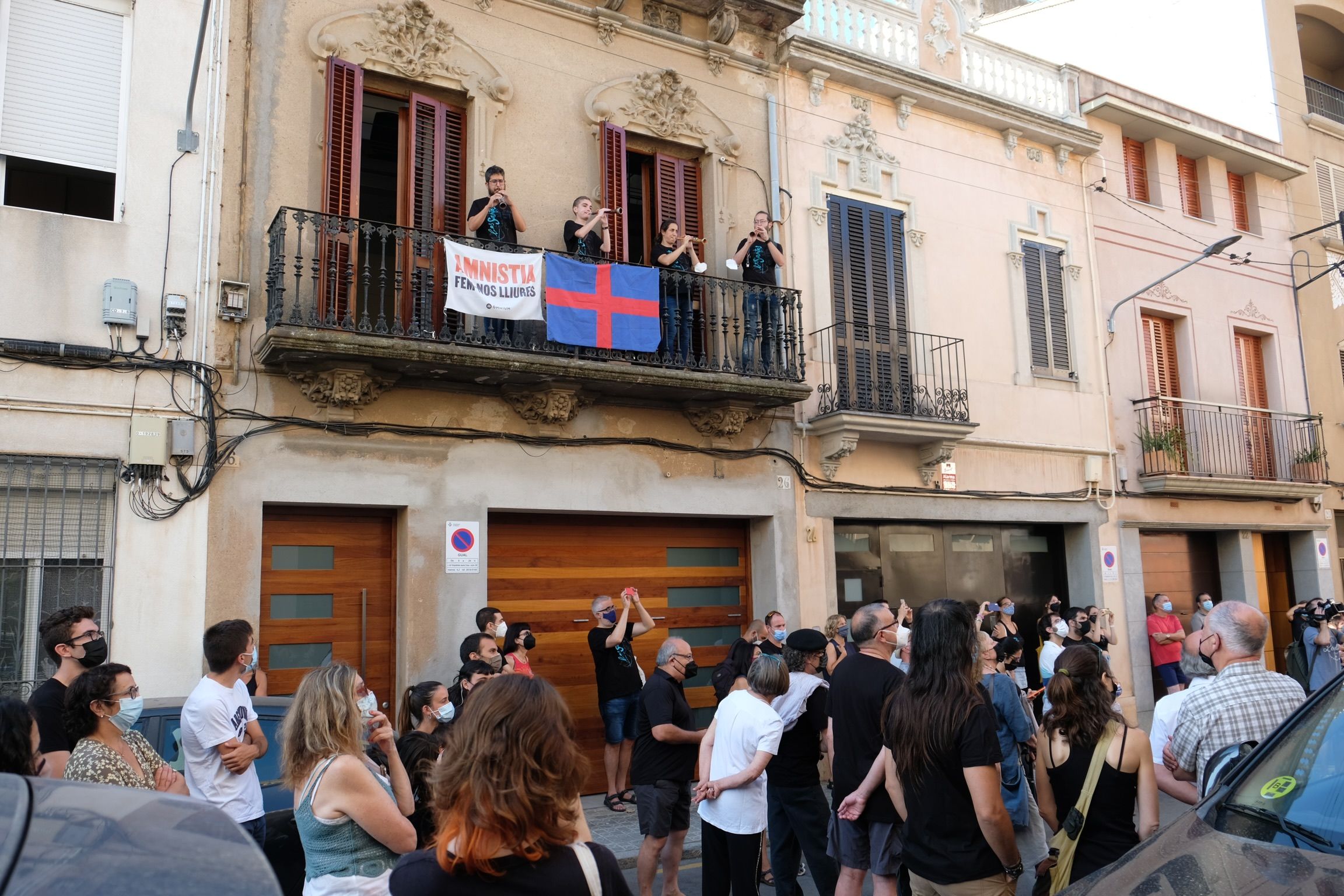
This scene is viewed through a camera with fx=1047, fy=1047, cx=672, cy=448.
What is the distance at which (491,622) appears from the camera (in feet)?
30.6

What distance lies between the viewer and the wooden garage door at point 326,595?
970 cm

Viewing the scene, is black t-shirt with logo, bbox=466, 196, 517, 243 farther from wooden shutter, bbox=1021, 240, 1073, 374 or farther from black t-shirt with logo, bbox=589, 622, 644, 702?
wooden shutter, bbox=1021, 240, 1073, 374

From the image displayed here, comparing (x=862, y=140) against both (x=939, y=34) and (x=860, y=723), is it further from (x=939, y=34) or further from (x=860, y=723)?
(x=860, y=723)

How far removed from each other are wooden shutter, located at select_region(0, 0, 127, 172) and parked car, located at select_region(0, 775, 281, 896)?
9.03 metres

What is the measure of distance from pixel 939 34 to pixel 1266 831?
1385 cm

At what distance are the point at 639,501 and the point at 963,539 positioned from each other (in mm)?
5164

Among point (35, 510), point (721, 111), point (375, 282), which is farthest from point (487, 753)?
point (721, 111)

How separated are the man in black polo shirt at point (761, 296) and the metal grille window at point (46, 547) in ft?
21.4

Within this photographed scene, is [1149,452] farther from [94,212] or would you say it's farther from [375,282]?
[94,212]

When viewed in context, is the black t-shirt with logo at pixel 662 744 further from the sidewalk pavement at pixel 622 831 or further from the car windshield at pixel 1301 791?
the car windshield at pixel 1301 791

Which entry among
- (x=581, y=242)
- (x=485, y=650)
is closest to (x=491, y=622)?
(x=485, y=650)

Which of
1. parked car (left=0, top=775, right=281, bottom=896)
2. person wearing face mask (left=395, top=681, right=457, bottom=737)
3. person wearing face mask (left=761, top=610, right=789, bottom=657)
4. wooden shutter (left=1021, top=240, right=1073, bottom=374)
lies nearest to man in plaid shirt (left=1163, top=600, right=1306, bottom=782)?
person wearing face mask (left=395, top=681, right=457, bottom=737)

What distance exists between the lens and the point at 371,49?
10594 millimetres

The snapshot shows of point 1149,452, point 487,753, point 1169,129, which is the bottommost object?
point 487,753
